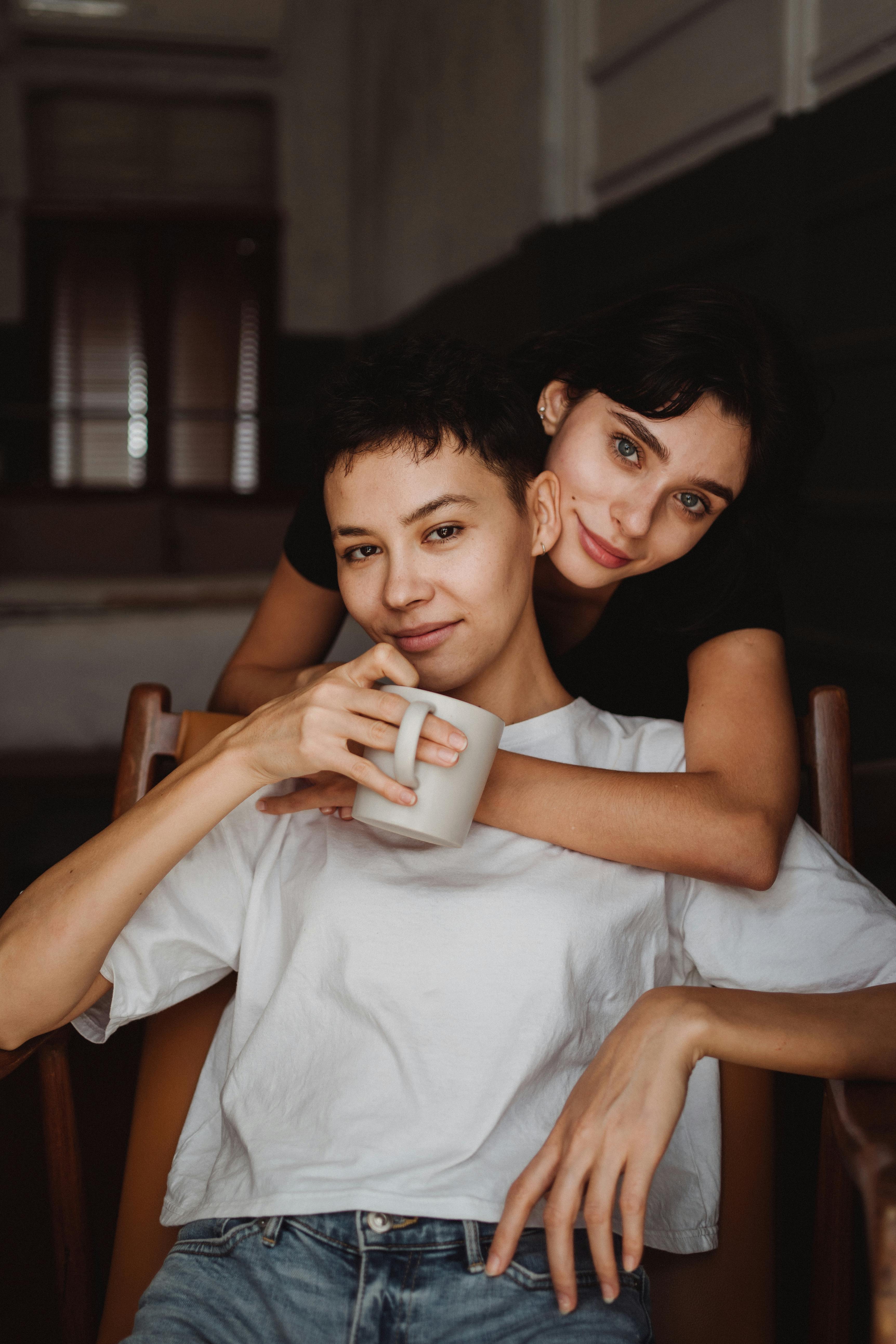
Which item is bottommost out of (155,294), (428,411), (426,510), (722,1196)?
(722,1196)

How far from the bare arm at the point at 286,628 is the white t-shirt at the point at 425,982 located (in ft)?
1.31

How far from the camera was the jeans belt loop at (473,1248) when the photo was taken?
879mm

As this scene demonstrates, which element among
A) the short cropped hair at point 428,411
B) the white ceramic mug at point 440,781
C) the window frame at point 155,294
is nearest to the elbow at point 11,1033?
the white ceramic mug at point 440,781

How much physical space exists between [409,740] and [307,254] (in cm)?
716

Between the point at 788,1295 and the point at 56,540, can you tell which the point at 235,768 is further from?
the point at 56,540

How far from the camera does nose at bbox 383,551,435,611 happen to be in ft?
3.31

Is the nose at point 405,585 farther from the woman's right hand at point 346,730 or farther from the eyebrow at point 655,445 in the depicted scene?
the eyebrow at point 655,445

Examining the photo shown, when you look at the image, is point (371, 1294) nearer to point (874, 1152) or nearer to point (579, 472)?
point (874, 1152)

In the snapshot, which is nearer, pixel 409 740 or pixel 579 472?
pixel 409 740

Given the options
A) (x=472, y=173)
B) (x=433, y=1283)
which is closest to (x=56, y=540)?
(x=472, y=173)

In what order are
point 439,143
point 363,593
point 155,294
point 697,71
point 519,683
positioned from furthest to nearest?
1. point 155,294
2. point 439,143
3. point 697,71
4. point 519,683
5. point 363,593

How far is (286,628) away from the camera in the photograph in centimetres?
150

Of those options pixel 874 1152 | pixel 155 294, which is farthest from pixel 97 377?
pixel 874 1152

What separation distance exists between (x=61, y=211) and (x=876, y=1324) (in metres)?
7.71
